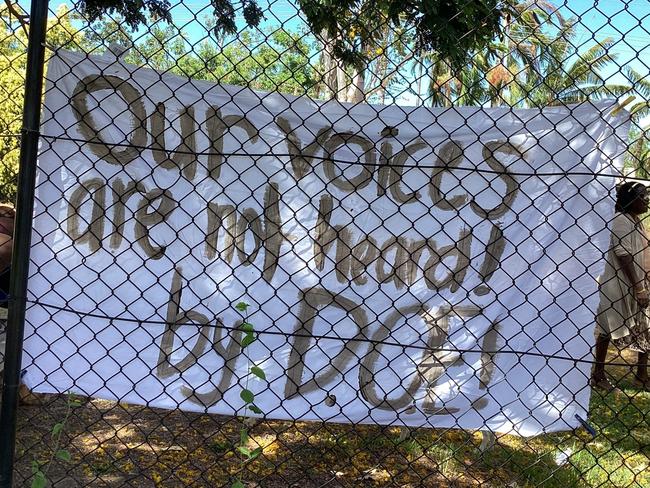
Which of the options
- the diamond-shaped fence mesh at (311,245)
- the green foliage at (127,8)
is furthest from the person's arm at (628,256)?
the green foliage at (127,8)

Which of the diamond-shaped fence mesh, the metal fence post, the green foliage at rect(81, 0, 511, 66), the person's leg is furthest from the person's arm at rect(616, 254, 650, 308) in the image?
the metal fence post

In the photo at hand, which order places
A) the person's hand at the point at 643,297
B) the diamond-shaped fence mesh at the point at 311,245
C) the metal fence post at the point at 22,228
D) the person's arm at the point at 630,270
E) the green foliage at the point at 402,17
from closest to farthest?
1. the metal fence post at the point at 22,228
2. the diamond-shaped fence mesh at the point at 311,245
3. the green foliage at the point at 402,17
4. the person's arm at the point at 630,270
5. the person's hand at the point at 643,297

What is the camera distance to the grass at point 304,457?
129 inches

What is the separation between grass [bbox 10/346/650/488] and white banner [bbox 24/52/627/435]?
70 cm

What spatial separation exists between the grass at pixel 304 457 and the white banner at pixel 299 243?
27.6 inches

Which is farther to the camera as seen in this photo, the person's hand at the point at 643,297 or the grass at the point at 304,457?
the person's hand at the point at 643,297

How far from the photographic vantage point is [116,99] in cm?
241

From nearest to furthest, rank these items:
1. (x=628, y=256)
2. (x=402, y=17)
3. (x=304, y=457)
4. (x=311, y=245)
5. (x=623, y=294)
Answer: (x=311, y=245) < (x=304, y=457) < (x=402, y=17) < (x=628, y=256) < (x=623, y=294)

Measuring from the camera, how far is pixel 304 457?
11.9ft

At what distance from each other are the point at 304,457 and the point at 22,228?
2.09m

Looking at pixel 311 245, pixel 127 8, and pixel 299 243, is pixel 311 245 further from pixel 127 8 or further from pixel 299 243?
pixel 127 8

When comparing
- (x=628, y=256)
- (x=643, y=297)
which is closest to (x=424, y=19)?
(x=628, y=256)

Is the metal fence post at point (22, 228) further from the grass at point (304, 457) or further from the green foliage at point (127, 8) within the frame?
the green foliage at point (127, 8)

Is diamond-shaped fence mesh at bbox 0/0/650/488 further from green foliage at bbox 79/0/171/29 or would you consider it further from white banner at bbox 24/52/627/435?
green foliage at bbox 79/0/171/29
